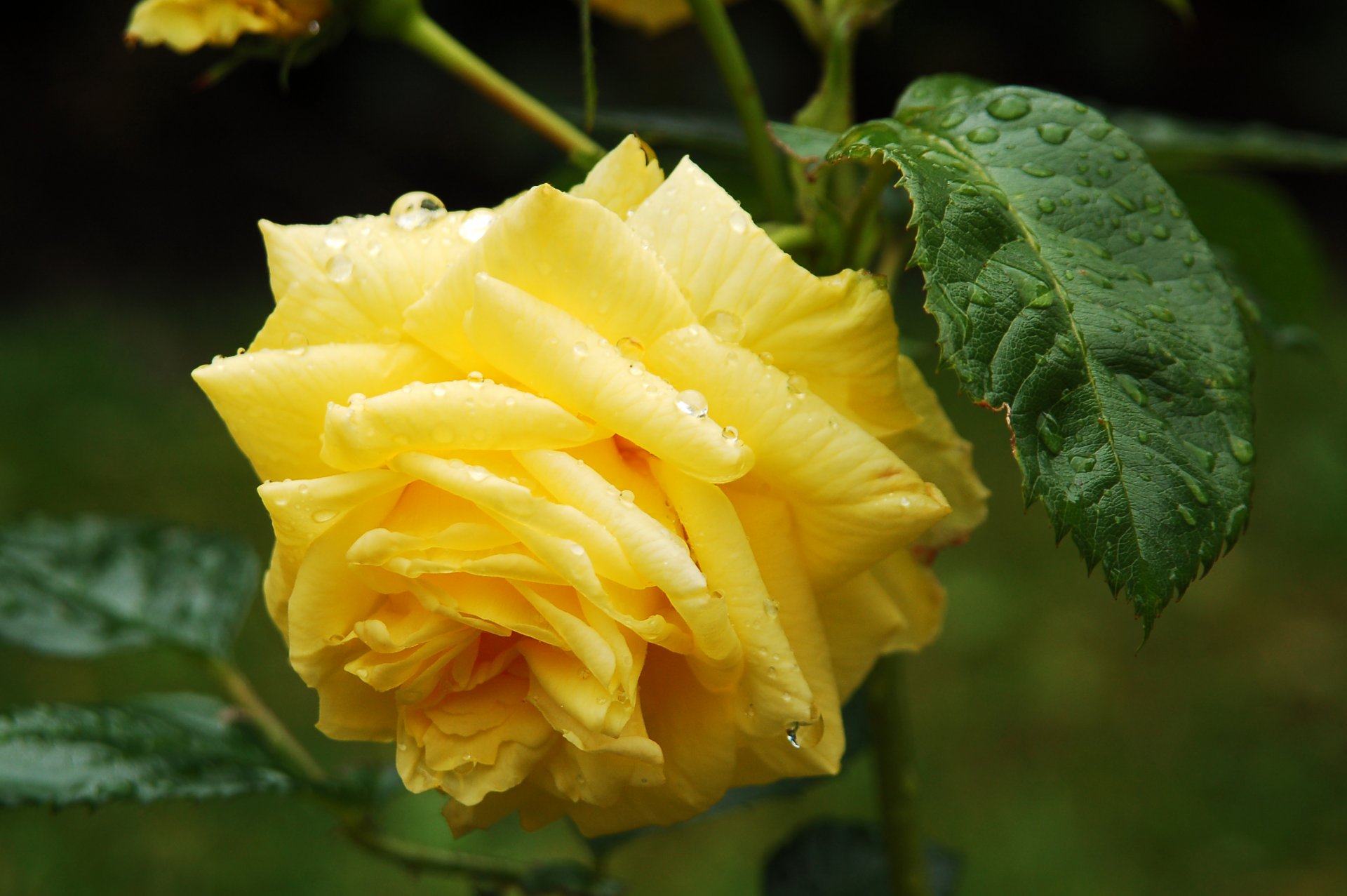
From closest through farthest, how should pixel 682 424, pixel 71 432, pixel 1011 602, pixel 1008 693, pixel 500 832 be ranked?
pixel 682 424
pixel 500 832
pixel 1008 693
pixel 1011 602
pixel 71 432

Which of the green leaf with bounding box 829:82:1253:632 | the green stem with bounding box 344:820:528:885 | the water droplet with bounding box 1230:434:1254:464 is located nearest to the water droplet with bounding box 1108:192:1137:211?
the green leaf with bounding box 829:82:1253:632

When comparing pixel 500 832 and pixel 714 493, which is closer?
pixel 714 493

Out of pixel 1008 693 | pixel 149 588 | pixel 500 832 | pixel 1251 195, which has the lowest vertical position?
pixel 1008 693

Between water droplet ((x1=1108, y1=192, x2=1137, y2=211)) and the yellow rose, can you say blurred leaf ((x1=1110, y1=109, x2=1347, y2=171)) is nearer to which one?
water droplet ((x1=1108, y1=192, x2=1137, y2=211))

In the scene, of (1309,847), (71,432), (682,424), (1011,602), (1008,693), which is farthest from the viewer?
(71,432)

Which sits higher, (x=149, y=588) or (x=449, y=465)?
(x=449, y=465)

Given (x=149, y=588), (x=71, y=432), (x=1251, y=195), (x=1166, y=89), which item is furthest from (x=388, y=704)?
(x=1166, y=89)

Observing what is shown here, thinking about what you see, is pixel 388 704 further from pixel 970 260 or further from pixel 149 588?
pixel 149 588
